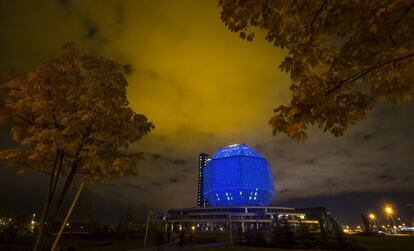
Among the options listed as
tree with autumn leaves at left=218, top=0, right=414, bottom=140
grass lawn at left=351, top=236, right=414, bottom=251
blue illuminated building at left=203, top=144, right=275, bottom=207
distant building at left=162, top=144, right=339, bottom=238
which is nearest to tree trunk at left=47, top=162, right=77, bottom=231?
tree with autumn leaves at left=218, top=0, right=414, bottom=140

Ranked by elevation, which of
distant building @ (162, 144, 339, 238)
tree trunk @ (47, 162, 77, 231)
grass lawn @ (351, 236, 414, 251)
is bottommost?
grass lawn @ (351, 236, 414, 251)

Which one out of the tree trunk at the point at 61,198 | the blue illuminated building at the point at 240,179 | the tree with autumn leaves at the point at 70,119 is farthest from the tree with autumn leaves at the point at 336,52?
the blue illuminated building at the point at 240,179

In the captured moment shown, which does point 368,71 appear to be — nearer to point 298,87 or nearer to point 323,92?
point 323,92

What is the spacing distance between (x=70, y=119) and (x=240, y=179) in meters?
139

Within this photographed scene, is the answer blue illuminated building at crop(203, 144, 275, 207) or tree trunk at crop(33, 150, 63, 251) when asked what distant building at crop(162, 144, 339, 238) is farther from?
tree trunk at crop(33, 150, 63, 251)

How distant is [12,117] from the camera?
1031 cm

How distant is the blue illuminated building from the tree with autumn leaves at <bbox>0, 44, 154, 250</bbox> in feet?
448

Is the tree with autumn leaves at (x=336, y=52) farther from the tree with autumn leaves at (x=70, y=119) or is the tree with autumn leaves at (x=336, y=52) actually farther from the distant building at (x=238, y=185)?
the distant building at (x=238, y=185)

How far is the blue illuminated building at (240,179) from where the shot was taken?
142 m

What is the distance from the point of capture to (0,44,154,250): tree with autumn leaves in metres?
9.63

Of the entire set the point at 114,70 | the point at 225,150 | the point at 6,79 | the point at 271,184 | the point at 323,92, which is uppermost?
the point at 225,150

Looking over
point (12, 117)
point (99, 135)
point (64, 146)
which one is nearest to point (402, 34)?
point (99, 135)

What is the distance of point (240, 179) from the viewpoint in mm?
142625

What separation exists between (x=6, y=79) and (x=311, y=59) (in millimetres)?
12098
